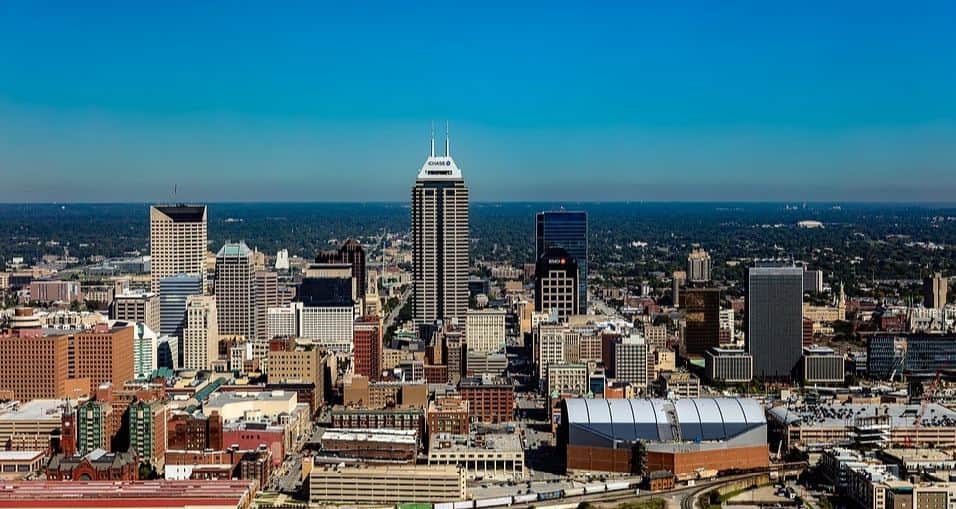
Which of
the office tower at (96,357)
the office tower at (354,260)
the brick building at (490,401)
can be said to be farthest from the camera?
the office tower at (354,260)

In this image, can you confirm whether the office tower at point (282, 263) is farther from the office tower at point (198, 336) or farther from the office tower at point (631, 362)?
the office tower at point (631, 362)

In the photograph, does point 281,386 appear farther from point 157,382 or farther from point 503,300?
point 503,300

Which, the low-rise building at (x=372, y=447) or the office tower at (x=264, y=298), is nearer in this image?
the low-rise building at (x=372, y=447)

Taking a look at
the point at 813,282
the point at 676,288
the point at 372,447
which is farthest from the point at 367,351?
the point at 813,282

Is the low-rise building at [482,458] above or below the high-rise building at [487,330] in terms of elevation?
below

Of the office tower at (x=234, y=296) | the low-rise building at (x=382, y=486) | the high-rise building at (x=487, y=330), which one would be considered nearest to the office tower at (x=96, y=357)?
Result: the office tower at (x=234, y=296)

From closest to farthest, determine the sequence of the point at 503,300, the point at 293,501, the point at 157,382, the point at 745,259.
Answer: the point at 293,501, the point at 157,382, the point at 503,300, the point at 745,259

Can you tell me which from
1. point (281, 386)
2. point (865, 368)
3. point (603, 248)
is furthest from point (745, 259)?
point (281, 386)
